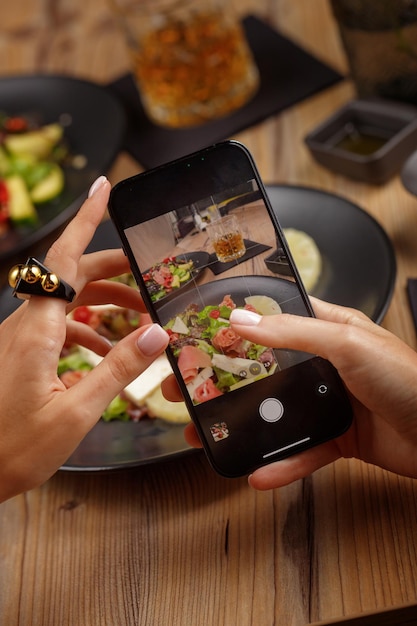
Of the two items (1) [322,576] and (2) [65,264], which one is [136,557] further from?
(2) [65,264]

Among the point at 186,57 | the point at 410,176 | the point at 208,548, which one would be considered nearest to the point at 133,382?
the point at 208,548

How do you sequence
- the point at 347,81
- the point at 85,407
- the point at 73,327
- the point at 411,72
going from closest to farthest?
the point at 85,407 → the point at 73,327 → the point at 411,72 → the point at 347,81

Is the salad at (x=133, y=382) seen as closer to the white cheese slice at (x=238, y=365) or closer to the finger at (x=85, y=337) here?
the finger at (x=85, y=337)

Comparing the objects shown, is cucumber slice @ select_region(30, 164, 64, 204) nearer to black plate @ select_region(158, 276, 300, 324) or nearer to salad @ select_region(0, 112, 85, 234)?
salad @ select_region(0, 112, 85, 234)

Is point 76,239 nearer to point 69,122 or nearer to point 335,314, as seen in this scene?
point 335,314

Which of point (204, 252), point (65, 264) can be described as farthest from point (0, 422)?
point (204, 252)

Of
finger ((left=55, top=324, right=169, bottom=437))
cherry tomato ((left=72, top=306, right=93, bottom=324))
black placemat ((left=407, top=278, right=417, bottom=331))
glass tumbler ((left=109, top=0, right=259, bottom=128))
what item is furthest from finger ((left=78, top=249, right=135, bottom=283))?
glass tumbler ((left=109, top=0, right=259, bottom=128))

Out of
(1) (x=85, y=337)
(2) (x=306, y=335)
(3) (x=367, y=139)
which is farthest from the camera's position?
(3) (x=367, y=139)
